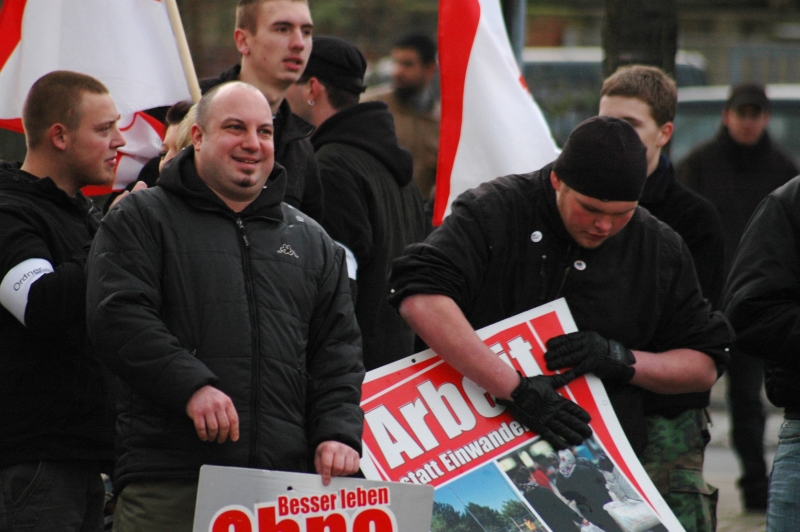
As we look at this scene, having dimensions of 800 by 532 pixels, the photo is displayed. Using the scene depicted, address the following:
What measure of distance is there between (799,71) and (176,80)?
16.0m

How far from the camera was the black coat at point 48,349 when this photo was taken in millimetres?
3645

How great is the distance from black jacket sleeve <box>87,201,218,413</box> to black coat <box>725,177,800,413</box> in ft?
6.06

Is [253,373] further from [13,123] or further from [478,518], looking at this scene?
[13,123]

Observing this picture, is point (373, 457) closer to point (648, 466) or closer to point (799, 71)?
point (648, 466)

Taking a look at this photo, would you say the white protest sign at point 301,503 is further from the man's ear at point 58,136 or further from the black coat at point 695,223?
the black coat at point 695,223

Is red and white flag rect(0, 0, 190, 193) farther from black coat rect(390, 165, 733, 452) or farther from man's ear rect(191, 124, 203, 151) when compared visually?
black coat rect(390, 165, 733, 452)

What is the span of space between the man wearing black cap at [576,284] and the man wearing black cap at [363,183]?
111 cm

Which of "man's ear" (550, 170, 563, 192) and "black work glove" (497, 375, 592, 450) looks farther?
"man's ear" (550, 170, 563, 192)

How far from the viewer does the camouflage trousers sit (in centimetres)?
409

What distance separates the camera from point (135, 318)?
3.26m

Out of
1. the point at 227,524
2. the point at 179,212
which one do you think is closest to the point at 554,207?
the point at 179,212

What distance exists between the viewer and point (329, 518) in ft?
11.0

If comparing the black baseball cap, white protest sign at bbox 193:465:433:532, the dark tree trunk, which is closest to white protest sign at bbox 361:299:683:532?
white protest sign at bbox 193:465:433:532

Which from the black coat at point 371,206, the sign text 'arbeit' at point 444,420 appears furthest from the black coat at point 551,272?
the black coat at point 371,206
